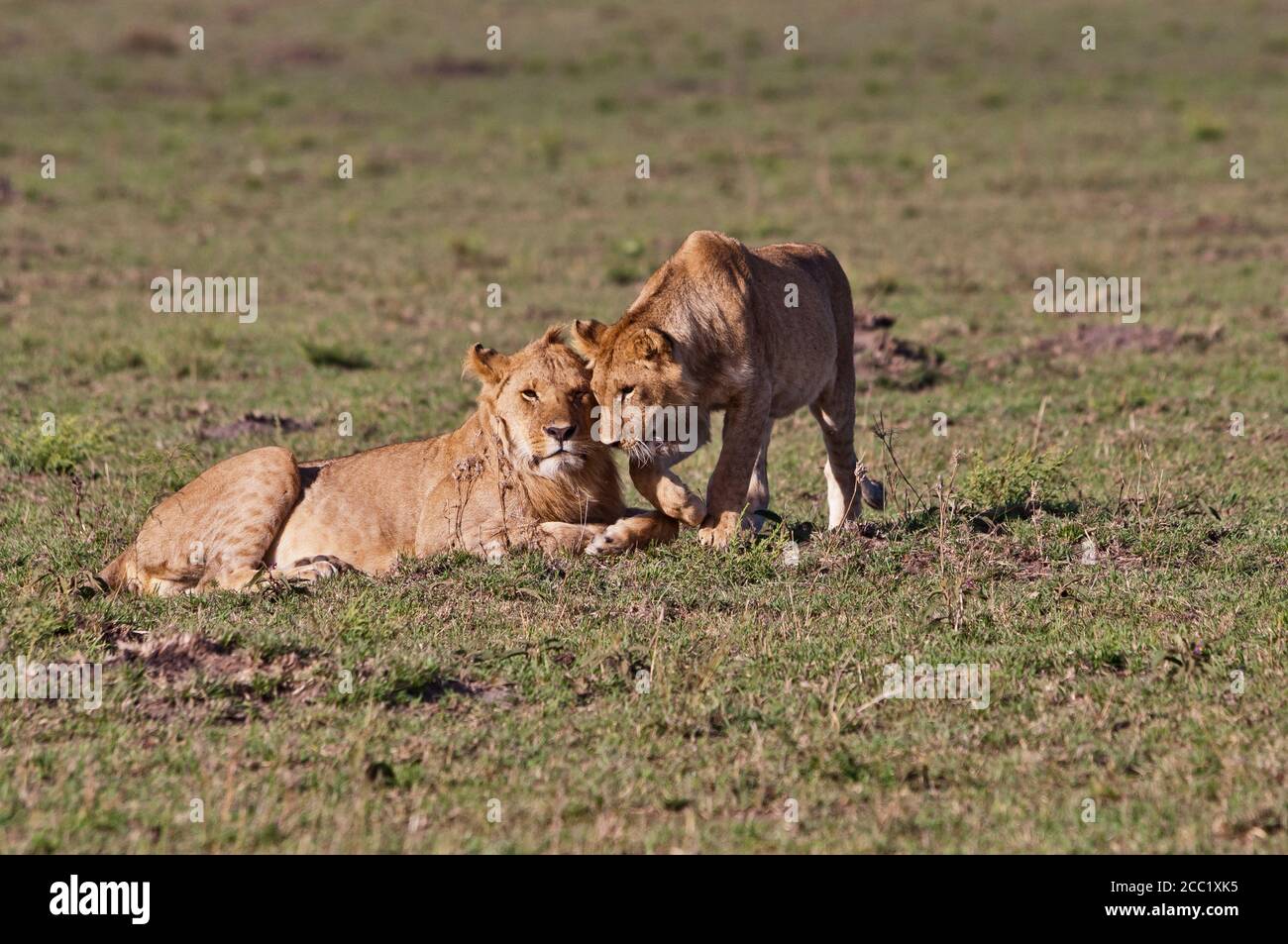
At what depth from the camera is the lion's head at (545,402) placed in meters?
7.34

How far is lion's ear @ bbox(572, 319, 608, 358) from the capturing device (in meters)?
7.34

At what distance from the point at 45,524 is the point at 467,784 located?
14.3ft

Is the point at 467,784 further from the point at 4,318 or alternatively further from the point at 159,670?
the point at 4,318

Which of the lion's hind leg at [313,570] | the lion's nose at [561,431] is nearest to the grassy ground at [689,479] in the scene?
the lion's hind leg at [313,570]

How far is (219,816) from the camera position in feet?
16.2

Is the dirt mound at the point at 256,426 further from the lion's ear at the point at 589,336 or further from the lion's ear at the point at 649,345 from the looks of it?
the lion's ear at the point at 649,345

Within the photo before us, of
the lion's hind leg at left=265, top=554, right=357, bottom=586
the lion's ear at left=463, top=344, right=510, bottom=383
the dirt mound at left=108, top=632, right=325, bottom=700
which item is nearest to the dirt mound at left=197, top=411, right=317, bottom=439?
the lion's hind leg at left=265, top=554, right=357, bottom=586

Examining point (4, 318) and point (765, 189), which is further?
point (765, 189)

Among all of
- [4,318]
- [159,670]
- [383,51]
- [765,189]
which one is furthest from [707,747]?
[383,51]

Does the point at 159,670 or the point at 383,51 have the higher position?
the point at 383,51

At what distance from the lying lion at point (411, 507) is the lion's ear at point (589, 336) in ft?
0.33

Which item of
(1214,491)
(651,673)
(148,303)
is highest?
(148,303)
